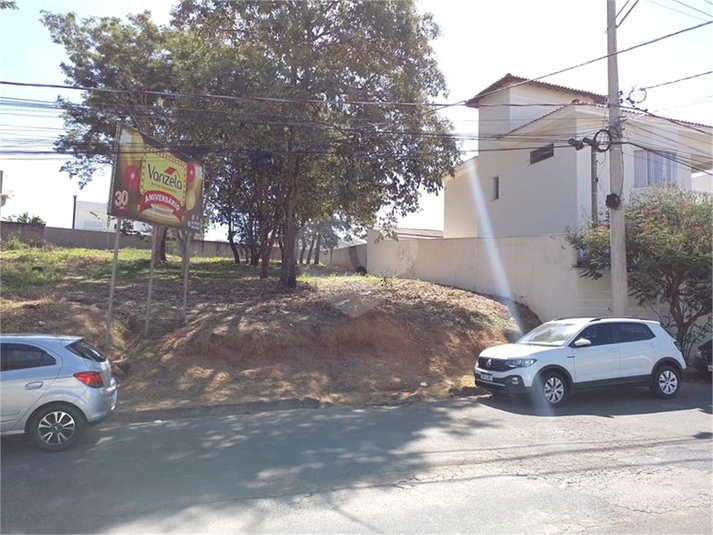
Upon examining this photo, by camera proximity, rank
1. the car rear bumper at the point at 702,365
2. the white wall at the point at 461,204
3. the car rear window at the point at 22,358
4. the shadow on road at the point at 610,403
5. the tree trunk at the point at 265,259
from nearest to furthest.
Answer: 1. the car rear window at the point at 22,358
2. the shadow on road at the point at 610,403
3. the car rear bumper at the point at 702,365
4. the tree trunk at the point at 265,259
5. the white wall at the point at 461,204

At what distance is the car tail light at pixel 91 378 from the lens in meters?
7.43

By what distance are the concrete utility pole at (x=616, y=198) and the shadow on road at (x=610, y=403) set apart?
228cm

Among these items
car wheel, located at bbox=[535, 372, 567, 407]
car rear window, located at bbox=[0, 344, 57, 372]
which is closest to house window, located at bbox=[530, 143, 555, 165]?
car wheel, located at bbox=[535, 372, 567, 407]

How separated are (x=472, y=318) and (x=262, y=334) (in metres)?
6.05

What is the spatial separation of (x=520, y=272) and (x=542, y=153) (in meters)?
5.91

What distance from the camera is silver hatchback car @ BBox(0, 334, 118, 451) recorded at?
707 cm

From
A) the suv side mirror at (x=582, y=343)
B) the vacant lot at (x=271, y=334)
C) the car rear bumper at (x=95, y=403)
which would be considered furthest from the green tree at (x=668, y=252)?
the car rear bumper at (x=95, y=403)

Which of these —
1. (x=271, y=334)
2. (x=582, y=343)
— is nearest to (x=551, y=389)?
(x=582, y=343)

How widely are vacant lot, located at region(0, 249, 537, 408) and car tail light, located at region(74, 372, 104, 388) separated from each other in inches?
101

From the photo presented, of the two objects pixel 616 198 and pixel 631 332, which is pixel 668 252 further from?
pixel 631 332

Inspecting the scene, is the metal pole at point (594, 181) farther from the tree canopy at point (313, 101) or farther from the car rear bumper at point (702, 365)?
the car rear bumper at point (702, 365)

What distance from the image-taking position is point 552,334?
11.3 meters

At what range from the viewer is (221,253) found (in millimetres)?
42375

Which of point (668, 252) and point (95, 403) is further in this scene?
point (668, 252)
